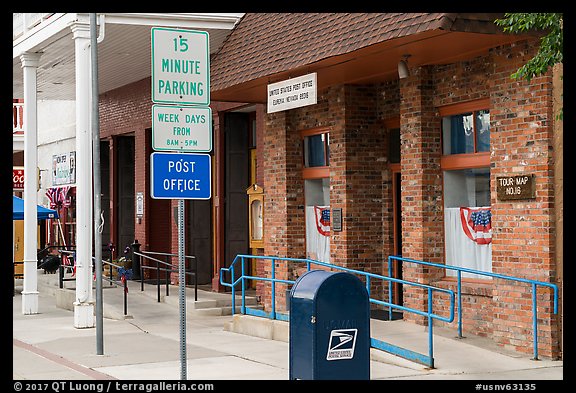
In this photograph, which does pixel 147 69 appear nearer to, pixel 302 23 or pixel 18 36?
pixel 18 36

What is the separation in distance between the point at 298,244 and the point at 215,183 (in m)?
4.14

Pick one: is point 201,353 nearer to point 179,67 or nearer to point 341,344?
point 341,344

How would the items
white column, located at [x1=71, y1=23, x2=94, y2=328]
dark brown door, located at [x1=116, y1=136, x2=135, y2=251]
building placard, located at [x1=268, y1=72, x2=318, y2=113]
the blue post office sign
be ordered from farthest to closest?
dark brown door, located at [x1=116, y1=136, x2=135, y2=251] < white column, located at [x1=71, y1=23, x2=94, y2=328] < building placard, located at [x1=268, y1=72, x2=318, y2=113] < the blue post office sign

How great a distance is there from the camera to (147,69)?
2189 cm

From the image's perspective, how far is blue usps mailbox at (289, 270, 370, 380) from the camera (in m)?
8.45

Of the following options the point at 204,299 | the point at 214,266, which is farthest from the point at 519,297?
the point at 214,266

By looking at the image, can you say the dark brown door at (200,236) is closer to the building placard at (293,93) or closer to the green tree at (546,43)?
the building placard at (293,93)

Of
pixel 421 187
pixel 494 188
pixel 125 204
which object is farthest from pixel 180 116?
pixel 125 204

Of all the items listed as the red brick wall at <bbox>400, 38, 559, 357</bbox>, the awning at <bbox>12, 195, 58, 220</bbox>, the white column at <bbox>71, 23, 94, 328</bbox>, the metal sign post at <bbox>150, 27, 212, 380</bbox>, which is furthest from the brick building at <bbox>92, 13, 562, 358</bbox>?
the awning at <bbox>12, 195, 58, 220</bbox>

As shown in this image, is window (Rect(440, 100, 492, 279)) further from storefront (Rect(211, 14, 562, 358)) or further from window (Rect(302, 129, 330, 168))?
window (Rect(302, 129, 330, 168))

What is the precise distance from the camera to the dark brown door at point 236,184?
802 inches

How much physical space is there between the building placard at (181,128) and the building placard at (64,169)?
2141 cm

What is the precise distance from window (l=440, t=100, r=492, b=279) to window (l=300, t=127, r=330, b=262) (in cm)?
321

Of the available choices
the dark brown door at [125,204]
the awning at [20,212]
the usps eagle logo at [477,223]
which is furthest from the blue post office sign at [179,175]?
the dark brown door at [125,204]
